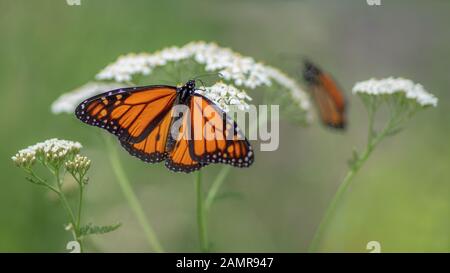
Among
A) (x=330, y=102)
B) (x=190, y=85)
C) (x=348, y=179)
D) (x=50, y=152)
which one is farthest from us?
(x=330, y=102)

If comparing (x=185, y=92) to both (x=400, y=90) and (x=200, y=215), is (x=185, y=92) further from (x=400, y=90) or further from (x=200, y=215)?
(x=400, y=90)

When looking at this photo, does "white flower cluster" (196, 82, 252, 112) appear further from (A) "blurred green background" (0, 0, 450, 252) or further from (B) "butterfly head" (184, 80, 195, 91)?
(A) "blurred green background" (0, 0, 450, 252)

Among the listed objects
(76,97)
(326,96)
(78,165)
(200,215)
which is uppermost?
(326,96)

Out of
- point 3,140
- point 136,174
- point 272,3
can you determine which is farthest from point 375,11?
point 3,140

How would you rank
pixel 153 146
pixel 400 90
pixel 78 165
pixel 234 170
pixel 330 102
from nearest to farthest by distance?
pixel 78 165 < pixel 153 146 < pixel 400 90 < pixel 330 102 < pixel 234 170

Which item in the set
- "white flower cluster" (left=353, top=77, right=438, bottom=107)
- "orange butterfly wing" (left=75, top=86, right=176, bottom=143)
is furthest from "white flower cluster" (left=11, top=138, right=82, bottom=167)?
"white flower cluster" (left=353, top=77, right=438, bottom=107)

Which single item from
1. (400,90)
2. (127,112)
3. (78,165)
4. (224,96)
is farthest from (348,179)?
(78,165)
